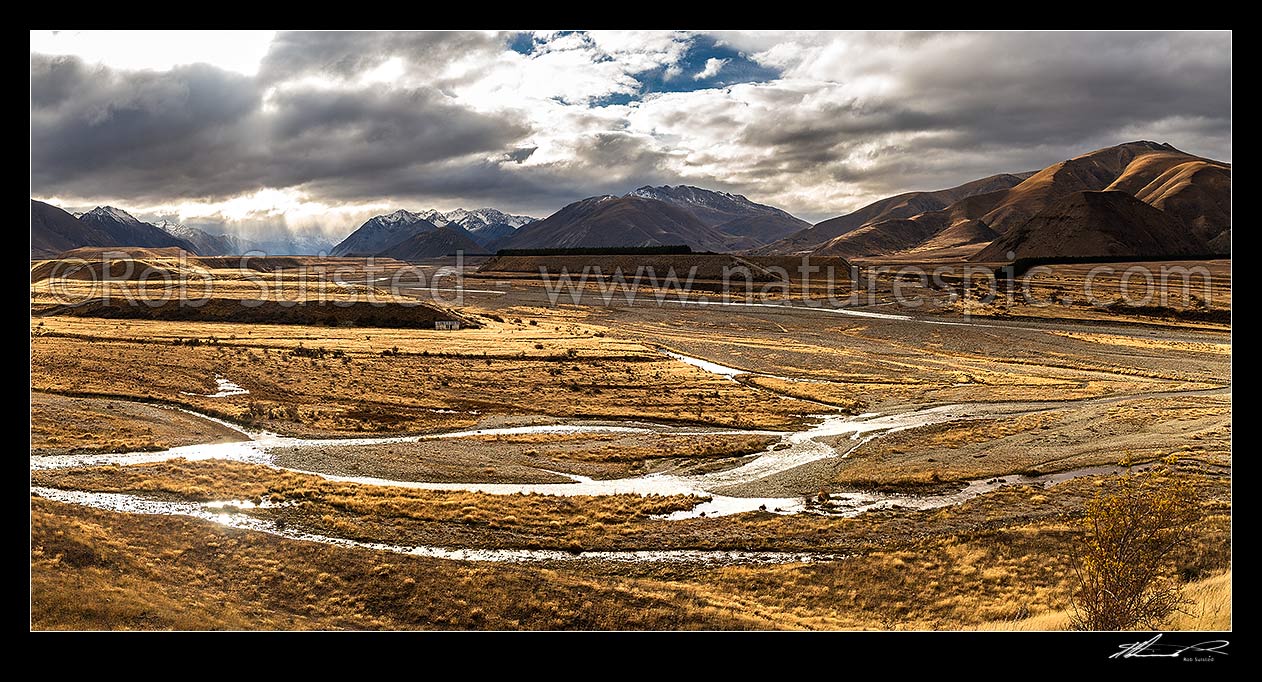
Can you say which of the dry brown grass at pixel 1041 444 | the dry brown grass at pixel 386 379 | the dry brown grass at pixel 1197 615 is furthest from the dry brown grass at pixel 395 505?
the dry brown grass at pixel 1197 615

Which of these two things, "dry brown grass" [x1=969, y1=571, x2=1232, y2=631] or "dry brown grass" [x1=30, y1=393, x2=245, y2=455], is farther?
"dry brown grass" [x1=30, y1=393, x2=245, y2=455]

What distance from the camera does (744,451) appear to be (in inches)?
1465

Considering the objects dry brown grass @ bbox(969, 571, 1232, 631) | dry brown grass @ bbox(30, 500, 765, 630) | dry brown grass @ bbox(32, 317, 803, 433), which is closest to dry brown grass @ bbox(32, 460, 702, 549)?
dry brown grass @ bbox(30, 500, 765, 630)

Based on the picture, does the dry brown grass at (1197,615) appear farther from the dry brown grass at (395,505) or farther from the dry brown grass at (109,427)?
the dry brown grass at (109,427)

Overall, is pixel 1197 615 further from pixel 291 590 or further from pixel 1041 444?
pixel 1041 444
